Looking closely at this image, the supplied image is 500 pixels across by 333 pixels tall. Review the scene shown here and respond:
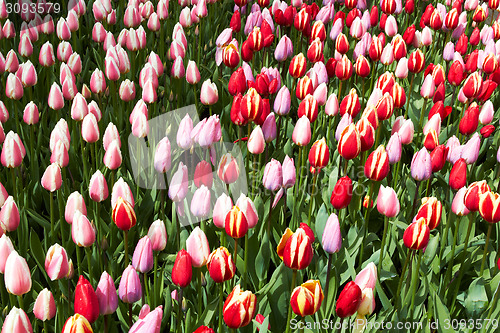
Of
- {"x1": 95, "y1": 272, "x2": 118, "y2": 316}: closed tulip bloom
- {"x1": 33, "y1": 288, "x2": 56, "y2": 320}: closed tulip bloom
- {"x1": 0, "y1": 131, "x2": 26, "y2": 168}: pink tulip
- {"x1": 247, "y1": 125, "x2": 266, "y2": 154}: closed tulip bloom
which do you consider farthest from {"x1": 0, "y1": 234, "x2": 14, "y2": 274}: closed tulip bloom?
{"x1": 247, "y1": 125, "x2": 266, "y2": 154}: closed tulip bloom

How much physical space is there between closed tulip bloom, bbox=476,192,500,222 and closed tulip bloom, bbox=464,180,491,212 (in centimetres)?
3

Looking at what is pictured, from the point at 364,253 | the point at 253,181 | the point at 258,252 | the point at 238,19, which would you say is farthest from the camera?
the point at 238,19

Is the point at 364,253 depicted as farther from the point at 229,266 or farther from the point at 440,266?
the point at 229,266

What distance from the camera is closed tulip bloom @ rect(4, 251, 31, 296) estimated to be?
1.24 metres

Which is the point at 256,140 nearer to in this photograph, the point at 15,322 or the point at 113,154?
the point at 113,154

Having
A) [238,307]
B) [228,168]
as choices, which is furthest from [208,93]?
[238,307]

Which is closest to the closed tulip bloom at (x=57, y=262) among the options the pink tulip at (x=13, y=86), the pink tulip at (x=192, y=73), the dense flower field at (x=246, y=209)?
the dense flower field at (x=246, y=209)

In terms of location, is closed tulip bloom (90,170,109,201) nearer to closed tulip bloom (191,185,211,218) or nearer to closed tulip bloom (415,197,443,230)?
closed tulip bloom (191,185,211,218)

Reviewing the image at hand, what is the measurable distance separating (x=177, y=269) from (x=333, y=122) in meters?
1.73

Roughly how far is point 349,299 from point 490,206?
55cm

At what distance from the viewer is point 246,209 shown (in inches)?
60.1

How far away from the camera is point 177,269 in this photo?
4.37ft

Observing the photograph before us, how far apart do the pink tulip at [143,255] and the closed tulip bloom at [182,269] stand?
125mm

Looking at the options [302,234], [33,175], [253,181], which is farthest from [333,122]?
[302,234]
